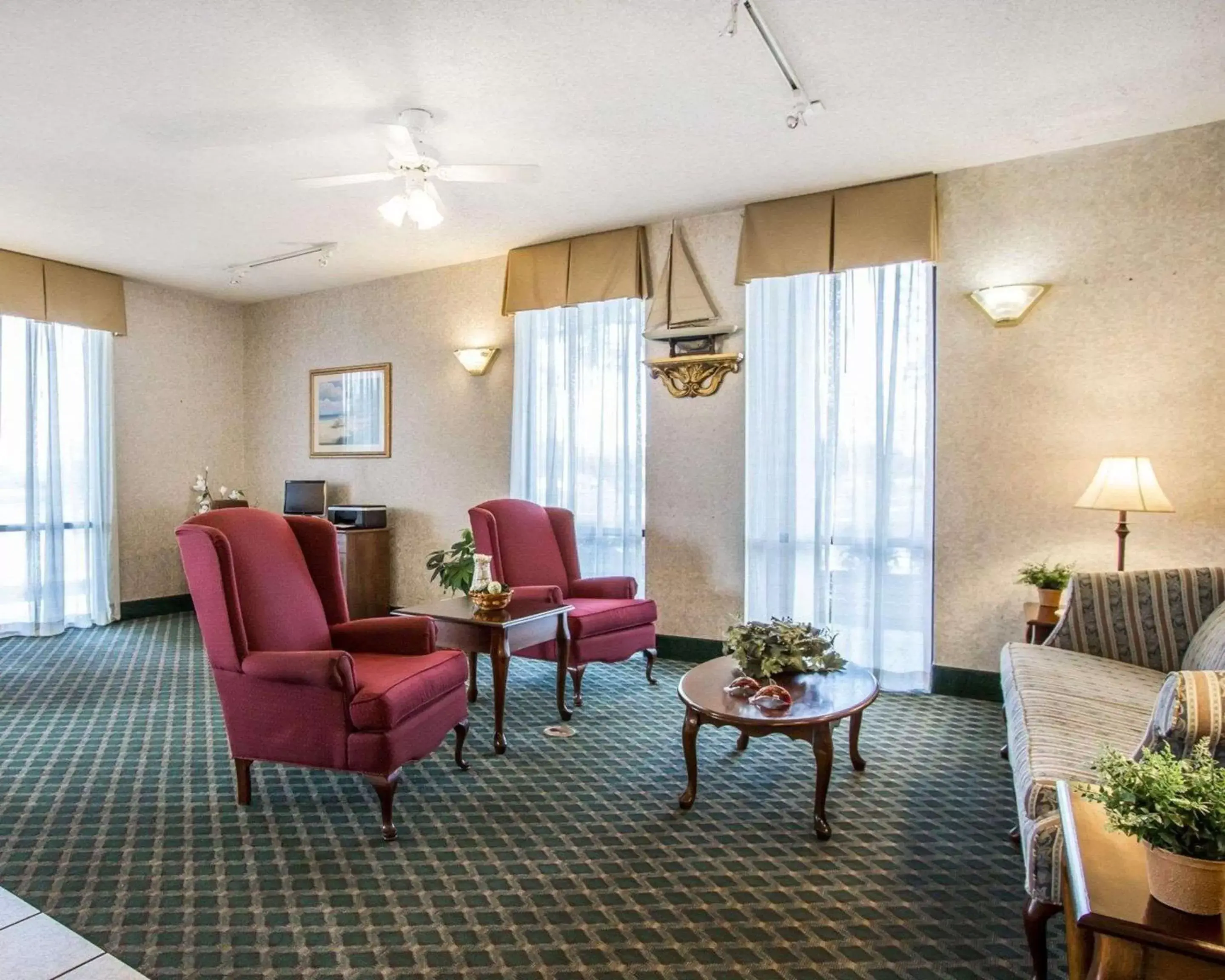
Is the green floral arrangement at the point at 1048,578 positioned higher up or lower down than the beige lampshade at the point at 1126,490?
lower down

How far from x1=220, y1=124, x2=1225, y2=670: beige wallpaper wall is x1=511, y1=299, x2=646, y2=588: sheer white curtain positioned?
15 centimetres

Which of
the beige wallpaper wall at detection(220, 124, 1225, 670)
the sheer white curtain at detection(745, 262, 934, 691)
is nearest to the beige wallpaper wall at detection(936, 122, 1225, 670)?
the beige wallpaper wall at detection(220, 124, 1225, 670)

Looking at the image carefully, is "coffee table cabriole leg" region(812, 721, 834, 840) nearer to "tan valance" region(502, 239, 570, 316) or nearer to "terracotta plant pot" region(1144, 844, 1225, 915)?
"terracotta plant pot" region(1144, 844, 1225, 915)

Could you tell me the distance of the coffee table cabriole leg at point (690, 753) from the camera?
2.62 metres

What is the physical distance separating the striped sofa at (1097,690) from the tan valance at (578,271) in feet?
10.2

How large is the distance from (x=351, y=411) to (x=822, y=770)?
5.16 meters

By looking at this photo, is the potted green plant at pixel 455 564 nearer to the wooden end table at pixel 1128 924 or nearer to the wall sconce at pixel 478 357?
the wall sconce at pixel 478 357

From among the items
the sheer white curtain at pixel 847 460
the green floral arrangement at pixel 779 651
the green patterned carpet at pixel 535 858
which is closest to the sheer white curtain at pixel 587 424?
the sheer white curtain at pixel 847 460

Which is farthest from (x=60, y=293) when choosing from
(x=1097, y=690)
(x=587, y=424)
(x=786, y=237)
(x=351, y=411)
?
(x=1097, y=690)

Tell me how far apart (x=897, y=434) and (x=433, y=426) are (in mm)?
3544

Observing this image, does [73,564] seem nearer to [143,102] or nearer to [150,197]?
[150,197]

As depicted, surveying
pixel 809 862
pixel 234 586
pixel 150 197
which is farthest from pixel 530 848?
pixel 150 197

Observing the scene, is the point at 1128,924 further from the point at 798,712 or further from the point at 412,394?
the point at 412,394

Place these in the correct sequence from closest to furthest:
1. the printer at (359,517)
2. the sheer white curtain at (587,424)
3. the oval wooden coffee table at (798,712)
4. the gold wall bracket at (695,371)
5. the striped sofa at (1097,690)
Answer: the striped sofa at (1097,690) < the oval wooden coffee table at (798,712) < the gold wall bracket at (695,371) < the sheer white curtain at (587,424) < the printer at (359,517)
